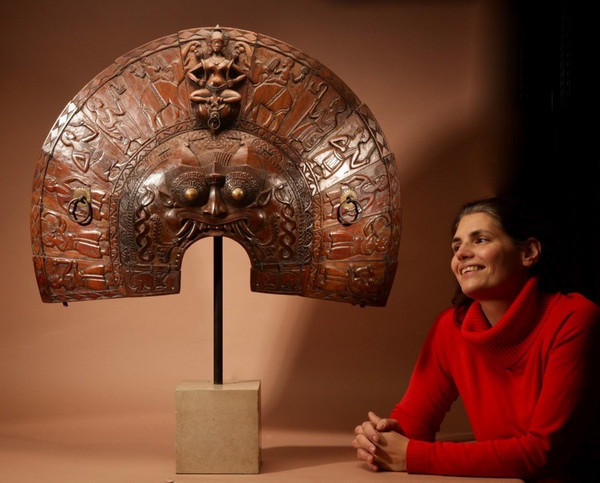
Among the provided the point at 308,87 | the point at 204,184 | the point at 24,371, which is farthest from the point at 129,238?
the point at 24,371

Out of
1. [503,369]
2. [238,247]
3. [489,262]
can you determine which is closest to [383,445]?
[503,369]

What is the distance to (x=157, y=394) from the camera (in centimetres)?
355

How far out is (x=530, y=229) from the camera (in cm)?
256

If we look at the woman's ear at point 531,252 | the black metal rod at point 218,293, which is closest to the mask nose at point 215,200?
the black metal rod at point 218,293

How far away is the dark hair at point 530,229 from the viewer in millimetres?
2549

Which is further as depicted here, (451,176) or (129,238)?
(451,176)

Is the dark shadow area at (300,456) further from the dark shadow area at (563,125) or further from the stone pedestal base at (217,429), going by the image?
the dark shadow area at (563,125)

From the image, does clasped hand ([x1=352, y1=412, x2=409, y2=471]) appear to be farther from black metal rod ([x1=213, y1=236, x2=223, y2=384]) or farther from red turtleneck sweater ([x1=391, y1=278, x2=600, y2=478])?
black metal rod ([x1=213, y1=236, x2=223, y2=384])

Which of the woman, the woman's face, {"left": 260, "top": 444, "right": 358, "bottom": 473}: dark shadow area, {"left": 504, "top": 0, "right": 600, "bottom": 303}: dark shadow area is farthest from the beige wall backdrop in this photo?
the woman's face

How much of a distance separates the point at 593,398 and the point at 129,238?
1391 millimetres

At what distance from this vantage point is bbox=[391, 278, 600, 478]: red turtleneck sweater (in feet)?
7.67

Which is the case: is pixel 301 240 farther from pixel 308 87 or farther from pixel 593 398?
pixel 593 398

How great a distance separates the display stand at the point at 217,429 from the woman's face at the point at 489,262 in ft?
2.32

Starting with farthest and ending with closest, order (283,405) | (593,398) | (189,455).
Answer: (283,405) < (189,455) < (593,398)
